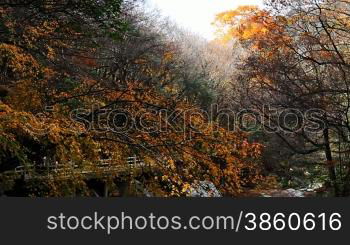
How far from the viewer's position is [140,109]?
7.79 metres

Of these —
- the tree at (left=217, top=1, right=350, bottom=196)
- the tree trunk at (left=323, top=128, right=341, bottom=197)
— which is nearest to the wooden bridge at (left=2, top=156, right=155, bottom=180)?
the tree at (left=217, top=1, right=350, bottom=196)

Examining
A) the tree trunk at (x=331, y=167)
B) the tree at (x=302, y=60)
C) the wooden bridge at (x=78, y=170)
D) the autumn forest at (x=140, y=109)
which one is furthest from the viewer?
the tree trunk at (x=331, y=167)

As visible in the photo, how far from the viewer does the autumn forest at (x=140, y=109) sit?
6996mm

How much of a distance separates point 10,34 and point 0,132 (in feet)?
7.34

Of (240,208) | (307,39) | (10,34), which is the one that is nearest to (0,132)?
(10,34)

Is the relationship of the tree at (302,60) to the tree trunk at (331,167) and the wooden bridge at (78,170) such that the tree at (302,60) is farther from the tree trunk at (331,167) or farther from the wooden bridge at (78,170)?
the wooden bridge at (78,170)

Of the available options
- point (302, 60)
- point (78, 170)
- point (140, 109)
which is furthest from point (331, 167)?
point (78, 170)

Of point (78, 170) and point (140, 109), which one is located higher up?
point (140, 109)

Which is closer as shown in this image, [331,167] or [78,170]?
[78,170]

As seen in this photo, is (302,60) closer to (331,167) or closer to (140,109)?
(331,167)

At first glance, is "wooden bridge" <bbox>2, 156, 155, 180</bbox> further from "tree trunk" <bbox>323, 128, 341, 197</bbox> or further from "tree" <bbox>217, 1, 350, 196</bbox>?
"tree trunk" <bbox>323, 128, 341, 197</bbox>

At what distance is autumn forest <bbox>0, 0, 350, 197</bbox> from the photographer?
275 inches

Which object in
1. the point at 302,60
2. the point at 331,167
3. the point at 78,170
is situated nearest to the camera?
the point at 78,170

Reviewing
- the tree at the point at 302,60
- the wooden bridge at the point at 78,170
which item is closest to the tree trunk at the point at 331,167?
the tree at the point at 302,60
